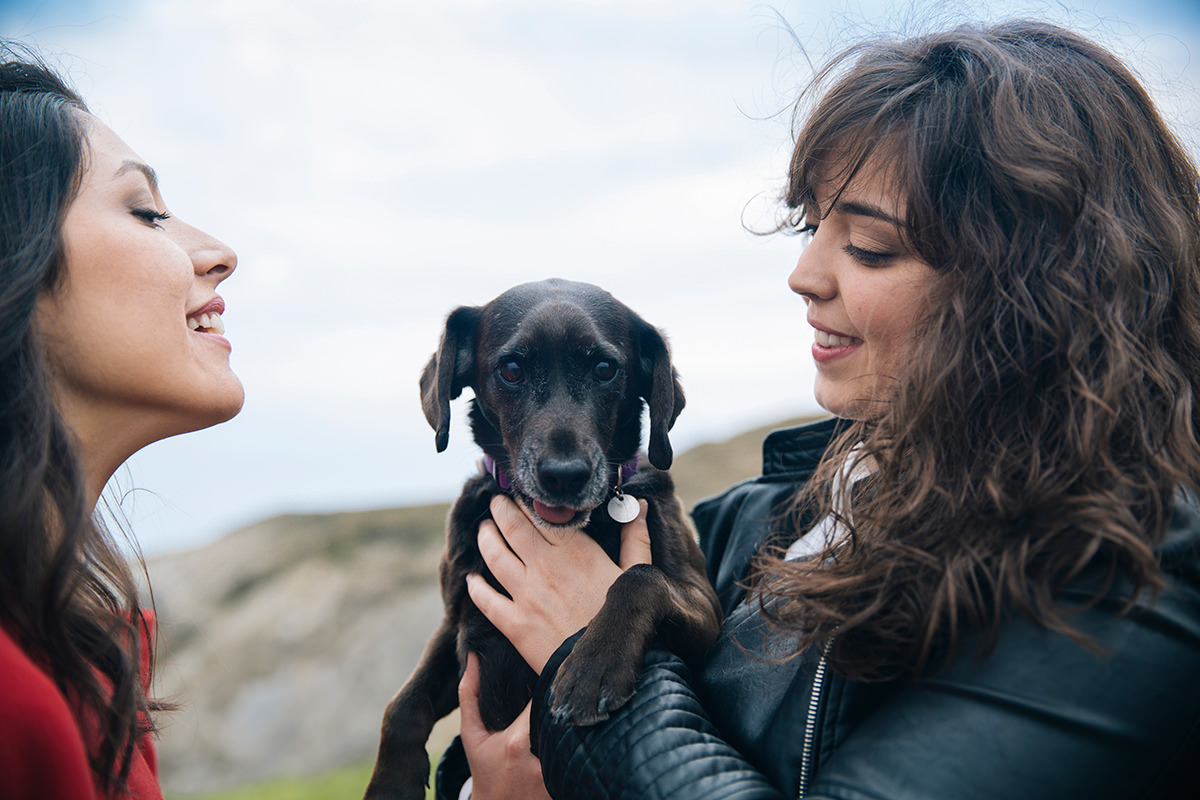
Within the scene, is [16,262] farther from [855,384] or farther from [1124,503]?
[1124,503]

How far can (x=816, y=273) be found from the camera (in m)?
2.07

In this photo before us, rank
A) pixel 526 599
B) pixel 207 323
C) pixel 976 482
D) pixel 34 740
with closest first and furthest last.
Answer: pixel 34 740 < pixel 976 482 < pixel 207 323 < pixel 526 599

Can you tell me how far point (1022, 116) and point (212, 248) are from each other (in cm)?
204

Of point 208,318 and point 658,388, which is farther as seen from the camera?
point 658,388

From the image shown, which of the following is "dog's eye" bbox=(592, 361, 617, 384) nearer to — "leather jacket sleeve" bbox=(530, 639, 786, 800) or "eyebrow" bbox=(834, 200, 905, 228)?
"eyebrow" bbox=(834, 200, 905, 228)

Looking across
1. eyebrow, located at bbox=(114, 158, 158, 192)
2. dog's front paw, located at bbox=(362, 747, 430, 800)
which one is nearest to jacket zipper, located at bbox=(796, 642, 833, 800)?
dog's front paw, located at bbox=(362, 747, 430, 800)

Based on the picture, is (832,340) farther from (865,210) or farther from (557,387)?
(557,387)

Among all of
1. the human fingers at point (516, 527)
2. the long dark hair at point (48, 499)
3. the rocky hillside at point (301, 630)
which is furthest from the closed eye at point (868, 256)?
the rocky hillside at point (301, 630)

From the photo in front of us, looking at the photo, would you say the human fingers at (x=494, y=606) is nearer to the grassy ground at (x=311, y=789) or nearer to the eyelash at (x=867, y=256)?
the eyelash at (x=867, y=256)

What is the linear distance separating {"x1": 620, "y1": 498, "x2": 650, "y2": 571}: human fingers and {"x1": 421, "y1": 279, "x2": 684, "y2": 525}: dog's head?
0.14 meters

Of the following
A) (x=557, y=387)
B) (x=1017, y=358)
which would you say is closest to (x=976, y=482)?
(x=1017, y=358)

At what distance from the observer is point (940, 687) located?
1.32m

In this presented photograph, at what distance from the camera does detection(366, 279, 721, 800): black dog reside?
2416mm

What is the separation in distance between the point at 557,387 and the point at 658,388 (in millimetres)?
418
